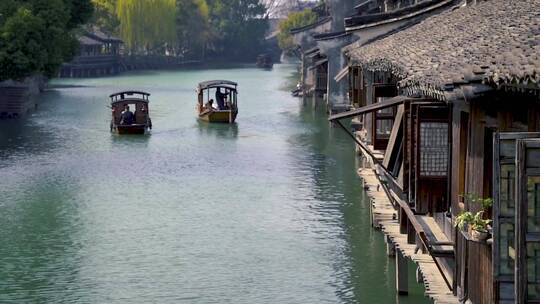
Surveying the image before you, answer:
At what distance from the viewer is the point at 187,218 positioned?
94.9 ft

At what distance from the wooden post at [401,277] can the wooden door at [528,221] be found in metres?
11.3

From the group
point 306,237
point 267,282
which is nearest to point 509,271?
point 267,282

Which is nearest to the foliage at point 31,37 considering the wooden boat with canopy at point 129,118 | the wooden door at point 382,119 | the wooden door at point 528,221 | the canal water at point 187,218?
the canal water at point 187,218

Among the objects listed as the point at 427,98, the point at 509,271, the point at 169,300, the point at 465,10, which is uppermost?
the point at 465,10

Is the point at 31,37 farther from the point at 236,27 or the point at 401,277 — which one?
the point at 236,27

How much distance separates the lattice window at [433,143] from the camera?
1402 cm

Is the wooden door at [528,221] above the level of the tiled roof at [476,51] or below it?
below

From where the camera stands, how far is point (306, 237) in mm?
26281

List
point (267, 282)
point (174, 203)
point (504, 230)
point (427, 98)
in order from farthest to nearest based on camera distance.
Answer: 1. point (174, 203)
2. point (267, 282)
3. point (427, 98)
4. point (504, 230)

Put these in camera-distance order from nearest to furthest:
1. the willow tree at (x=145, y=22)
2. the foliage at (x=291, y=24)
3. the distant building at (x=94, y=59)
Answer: the distant building at (x=94, y=59)
the willow tree at (x=145, y=22)
the foliage at (x=291, y=24)

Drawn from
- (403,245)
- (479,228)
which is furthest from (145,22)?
(479,228)

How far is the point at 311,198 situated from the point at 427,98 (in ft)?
58.4

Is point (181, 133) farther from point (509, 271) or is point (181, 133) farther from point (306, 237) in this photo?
point (509, 271)

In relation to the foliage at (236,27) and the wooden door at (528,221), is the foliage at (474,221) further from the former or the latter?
the foliage at (236,27)
